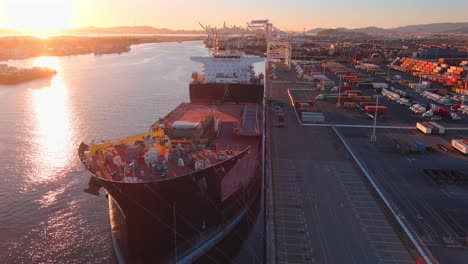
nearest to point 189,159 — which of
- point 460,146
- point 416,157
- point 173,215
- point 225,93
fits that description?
point 173,215

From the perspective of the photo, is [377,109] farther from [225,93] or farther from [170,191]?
[170,191]

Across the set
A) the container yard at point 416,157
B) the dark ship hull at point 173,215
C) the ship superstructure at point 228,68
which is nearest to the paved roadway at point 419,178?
the container yard at point 416,157

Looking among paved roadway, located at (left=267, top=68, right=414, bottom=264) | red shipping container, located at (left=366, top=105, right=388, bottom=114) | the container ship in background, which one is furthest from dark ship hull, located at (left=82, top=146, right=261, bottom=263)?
red shipping container, located at (left=366, top=105, right=388, bottom=114)

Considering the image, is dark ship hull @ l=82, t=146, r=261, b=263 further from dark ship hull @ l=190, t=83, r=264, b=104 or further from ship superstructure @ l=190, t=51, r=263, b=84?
ship superstructure @ l=190, t=51, r=263, b=84

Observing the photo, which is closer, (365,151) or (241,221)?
(241,221)

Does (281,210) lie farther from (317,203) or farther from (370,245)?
(370,245)

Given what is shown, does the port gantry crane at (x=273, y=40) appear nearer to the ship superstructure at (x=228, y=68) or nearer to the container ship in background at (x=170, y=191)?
the ship superstructure at (x=228, y=68)

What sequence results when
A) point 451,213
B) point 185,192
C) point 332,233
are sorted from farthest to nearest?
1. point 451,213
2. point 332,233
3. point 185,192

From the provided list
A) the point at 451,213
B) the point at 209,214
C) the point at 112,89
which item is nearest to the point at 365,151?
the point at 451,213
